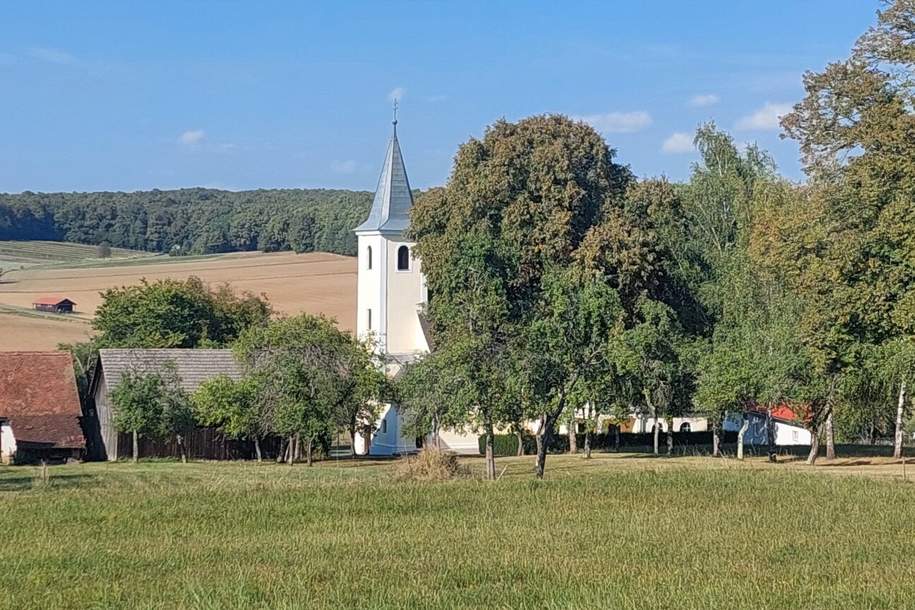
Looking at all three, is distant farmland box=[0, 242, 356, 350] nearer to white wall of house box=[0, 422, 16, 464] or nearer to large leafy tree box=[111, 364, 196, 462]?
white wall of house box=[0, 422, 16, 464]

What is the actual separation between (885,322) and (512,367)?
12799mm

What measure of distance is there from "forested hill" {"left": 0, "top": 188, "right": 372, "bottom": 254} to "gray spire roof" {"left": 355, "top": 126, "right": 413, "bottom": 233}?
191ft

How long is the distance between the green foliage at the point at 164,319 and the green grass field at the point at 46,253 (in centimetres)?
5298

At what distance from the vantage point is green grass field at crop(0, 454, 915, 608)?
14227 millimetres

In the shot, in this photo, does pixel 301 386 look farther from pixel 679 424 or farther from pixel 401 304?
pixel 679 424

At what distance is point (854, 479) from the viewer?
27.8 meters

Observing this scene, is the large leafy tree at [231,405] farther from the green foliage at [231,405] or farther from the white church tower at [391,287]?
the white church tower at [391,287]

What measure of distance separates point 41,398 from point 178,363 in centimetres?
605

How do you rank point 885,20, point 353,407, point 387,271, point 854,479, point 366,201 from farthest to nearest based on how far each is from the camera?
point 366,201 → point 387,271 → point 353,407 → point 885,20 → point 854,479

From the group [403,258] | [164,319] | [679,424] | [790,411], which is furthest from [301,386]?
[790,411]

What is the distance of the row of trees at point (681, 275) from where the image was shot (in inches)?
1544

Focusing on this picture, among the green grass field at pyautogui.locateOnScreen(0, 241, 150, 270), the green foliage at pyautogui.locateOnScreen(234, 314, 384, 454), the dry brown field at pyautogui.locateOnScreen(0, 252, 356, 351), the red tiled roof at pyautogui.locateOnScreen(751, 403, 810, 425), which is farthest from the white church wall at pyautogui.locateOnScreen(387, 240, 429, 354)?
the green grass field at pyautogui.locateOnScreen(0, 241, 150, 270)

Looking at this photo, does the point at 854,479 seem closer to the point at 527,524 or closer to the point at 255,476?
the point at 527,524

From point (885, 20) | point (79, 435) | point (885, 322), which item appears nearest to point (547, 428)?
point (885, 322)
